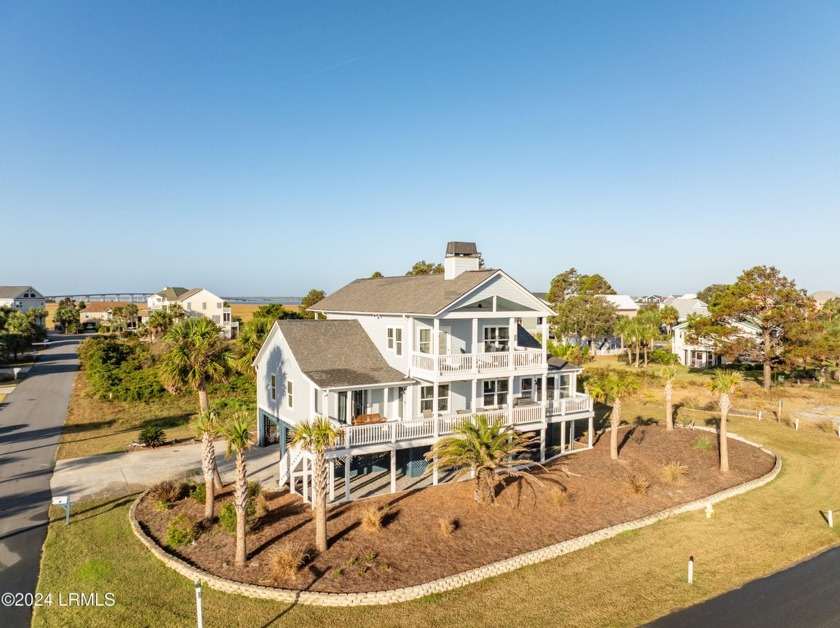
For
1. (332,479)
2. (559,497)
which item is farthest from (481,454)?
(332,479)

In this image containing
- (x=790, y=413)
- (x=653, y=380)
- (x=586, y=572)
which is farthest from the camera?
(x=653, y=380)

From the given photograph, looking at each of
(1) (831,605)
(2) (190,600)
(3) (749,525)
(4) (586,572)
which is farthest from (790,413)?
(2) (190,600)

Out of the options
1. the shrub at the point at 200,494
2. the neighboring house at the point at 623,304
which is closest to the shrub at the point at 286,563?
the shrub at the point at 200,494

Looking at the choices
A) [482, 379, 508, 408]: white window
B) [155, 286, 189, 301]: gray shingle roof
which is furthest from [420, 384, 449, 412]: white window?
[155, 286, 189, 301]: gray shingle roof

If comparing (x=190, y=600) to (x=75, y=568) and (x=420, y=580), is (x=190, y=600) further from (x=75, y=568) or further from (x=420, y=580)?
(x=420, y=580)

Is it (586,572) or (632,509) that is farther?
(632,509)

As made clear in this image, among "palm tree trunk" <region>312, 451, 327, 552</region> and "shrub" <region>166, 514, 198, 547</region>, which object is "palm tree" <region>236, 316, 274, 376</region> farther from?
"palm tree trunk" <region>312, 451, 327, 552</region>
